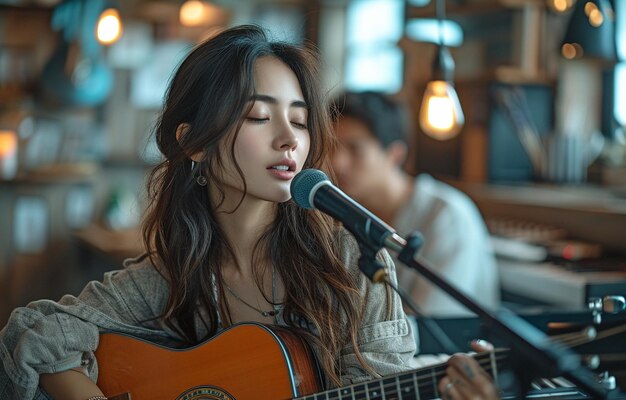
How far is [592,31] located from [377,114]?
1117mm

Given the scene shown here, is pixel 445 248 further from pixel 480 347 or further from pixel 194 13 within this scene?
pixel 194 13

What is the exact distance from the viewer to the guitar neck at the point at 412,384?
1.26m

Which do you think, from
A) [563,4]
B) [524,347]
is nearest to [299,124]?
[524,347]

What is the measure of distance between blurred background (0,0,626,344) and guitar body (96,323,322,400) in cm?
181

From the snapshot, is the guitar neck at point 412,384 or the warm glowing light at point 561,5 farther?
the warm glowing light at point 561,5

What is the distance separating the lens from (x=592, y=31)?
9.27 ft

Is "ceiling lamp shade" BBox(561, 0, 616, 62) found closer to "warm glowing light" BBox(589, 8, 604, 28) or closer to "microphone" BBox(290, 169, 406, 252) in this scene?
"warm glowing light" BBox(589, 8, 604, 28)

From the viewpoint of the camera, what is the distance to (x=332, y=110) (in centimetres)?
199

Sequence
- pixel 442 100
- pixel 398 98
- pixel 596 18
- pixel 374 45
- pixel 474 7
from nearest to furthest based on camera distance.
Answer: pixel 596 18 → pixel 442 100 → pixel 474 7 → pixel 398 98 → pixel 374 45

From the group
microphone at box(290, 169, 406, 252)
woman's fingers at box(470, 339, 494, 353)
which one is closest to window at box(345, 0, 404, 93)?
woman's fingers at box(470, 339, 494, 353)

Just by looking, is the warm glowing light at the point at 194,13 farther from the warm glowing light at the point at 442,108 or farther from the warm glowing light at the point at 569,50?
the warm glowing light at the point at 569,50

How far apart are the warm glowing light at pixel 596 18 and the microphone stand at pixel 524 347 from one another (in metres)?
1.90

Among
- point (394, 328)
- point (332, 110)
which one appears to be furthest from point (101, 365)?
point (332, 110)

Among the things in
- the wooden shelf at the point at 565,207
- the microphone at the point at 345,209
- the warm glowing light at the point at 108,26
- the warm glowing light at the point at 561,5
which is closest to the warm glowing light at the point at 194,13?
the warm glowing light at the point at 108,26
